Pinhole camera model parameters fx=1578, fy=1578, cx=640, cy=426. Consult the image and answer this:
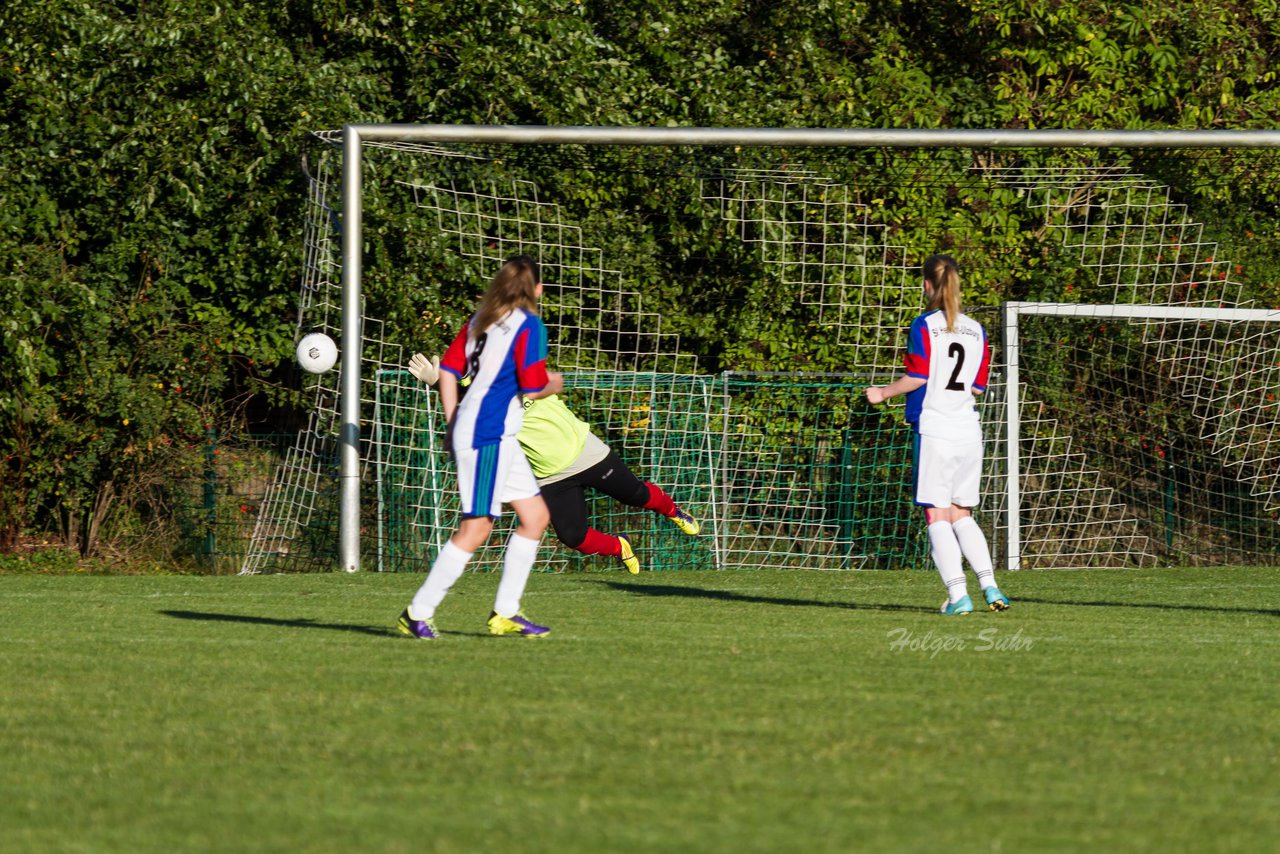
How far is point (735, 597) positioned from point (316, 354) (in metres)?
3.69

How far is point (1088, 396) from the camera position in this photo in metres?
14.7

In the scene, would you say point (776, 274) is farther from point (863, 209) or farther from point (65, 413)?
point (65, 413)

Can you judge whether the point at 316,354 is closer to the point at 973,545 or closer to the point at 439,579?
the point at 439,579

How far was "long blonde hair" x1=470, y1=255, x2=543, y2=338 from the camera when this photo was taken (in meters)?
6.93

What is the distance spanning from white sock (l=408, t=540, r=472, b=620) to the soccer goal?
18.4 ft

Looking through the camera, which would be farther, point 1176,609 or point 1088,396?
point 1088,396

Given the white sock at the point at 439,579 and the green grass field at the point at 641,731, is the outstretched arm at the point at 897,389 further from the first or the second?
the white sock at the point at 439,579

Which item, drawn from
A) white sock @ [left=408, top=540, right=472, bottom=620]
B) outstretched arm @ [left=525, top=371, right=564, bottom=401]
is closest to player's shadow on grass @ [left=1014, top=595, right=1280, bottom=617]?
outstretched arm @ [left=525, top=371, right=564, bottom=401]

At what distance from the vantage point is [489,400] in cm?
692

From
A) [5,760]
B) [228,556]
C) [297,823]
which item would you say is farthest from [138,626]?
[228,556]

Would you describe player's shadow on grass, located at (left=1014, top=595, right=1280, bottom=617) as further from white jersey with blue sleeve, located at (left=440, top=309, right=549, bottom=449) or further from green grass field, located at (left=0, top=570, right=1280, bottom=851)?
white jersey with blue sleeve, located at (left=440, top=309, right=549, bottom=449)

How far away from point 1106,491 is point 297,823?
12.1 m

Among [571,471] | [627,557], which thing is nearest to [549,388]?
[571,471]

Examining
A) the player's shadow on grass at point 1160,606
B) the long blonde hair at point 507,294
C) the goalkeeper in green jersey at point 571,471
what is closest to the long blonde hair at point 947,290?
the player's shadow on grass at point 1160,606
